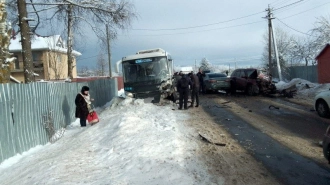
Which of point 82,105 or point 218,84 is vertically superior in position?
point 218,84

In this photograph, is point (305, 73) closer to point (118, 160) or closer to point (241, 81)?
point (241, 81)

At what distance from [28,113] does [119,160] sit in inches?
148

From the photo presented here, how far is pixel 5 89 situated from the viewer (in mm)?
7234

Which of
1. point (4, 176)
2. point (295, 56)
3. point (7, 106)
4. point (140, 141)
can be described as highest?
point (295, 56)

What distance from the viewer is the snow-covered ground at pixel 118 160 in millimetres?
5133

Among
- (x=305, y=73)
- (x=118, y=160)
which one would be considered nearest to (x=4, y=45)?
(x=118, y=160)

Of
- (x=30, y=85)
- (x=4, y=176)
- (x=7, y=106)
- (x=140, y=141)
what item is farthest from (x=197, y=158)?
(x=30, y=85)

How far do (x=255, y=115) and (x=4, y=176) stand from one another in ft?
30.0

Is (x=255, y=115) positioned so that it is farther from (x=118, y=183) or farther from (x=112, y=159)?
(x=118, y=183)

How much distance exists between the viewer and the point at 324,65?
26750 mm

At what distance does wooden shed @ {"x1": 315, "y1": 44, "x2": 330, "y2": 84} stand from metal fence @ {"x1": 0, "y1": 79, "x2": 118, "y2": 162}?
22696 millimetres

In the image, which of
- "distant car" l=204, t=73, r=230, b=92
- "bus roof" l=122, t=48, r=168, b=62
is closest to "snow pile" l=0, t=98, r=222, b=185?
"bus roof" l=122, t=48, r=168, b=62

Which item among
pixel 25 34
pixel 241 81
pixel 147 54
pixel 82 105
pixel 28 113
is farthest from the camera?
pixel 241 81

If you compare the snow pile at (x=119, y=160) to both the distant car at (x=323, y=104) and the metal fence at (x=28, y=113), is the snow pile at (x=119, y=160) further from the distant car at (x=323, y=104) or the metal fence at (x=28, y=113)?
the distant car at (x=323, y=104)
